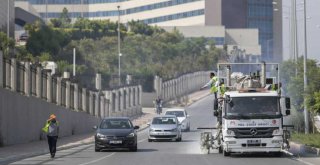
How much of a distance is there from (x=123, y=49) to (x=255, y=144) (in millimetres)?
97665

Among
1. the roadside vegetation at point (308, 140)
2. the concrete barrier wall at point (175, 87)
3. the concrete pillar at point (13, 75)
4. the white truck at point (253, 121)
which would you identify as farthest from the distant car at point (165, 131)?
the concrete barrier wall at point (175, 87)

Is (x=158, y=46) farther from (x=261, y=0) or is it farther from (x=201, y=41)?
(x=261, y=0)

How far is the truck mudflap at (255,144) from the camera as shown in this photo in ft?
97.2

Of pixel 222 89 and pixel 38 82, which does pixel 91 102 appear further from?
pixel 222 89

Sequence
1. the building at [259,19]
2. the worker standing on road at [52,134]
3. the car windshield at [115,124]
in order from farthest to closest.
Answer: the building at [259,19] < the car windshield at [115,124] < the worker standing on road at [52,134]

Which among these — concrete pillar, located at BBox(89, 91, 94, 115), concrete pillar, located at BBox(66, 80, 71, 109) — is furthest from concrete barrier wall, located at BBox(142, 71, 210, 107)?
concrete pillar, located at BBox(66, 80, 71, 109)

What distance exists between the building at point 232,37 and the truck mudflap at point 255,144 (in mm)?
126474

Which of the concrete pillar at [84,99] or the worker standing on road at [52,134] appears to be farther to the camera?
the concrete pillar at [84,99]

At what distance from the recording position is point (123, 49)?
416ft

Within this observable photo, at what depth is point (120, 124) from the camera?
37.2 m

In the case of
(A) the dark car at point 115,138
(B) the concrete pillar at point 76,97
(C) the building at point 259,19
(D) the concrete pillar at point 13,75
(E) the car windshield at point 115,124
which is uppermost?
(C) the building at point 259,19

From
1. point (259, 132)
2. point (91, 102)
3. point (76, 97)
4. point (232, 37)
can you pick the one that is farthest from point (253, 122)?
point (232, 37)

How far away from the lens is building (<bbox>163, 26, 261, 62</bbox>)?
15850cm

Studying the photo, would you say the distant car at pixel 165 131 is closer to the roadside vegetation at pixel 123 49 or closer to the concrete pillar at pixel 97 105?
the concrete pillar at pixel 97 105
